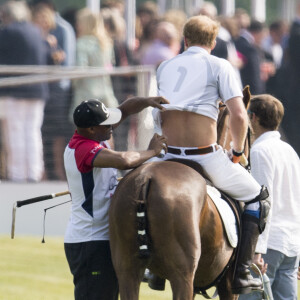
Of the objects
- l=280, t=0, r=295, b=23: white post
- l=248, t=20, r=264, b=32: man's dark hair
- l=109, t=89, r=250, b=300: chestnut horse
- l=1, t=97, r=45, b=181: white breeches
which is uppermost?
l=109, t=89, r=250, b=300: chestnut horse

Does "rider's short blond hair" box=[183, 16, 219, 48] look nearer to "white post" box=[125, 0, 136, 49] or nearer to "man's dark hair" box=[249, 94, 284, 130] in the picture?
"man's dark hair" box=[249, 94, 284, 130]

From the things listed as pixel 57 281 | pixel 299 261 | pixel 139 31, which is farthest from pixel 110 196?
pixel 139 31

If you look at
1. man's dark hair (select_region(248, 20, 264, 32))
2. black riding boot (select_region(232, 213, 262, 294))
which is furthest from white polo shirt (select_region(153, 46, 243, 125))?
man's dark hair (select_region(248, 20, 264, 32))

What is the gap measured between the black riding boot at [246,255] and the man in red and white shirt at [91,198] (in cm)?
94

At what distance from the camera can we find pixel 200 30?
278 inches

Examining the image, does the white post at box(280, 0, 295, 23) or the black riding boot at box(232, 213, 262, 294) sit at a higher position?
the black riding boot at box(232, 213, 262, 294)

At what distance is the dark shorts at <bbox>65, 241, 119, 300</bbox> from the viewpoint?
6.45m

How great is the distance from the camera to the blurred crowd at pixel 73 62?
14.0 meters

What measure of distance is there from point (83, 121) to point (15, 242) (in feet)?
22.8

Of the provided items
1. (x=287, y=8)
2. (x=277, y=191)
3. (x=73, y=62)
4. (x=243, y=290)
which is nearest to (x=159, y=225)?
(x=243, y=290)

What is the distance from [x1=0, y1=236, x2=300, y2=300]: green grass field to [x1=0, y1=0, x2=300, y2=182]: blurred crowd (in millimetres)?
1327

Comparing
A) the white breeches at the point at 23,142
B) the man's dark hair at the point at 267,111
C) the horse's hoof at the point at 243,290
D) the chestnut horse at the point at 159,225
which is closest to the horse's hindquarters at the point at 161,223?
the chestnut horse at the point at 159,225

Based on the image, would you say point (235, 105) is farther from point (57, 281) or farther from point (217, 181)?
point (57, 281)

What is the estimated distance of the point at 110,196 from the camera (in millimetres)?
6582
